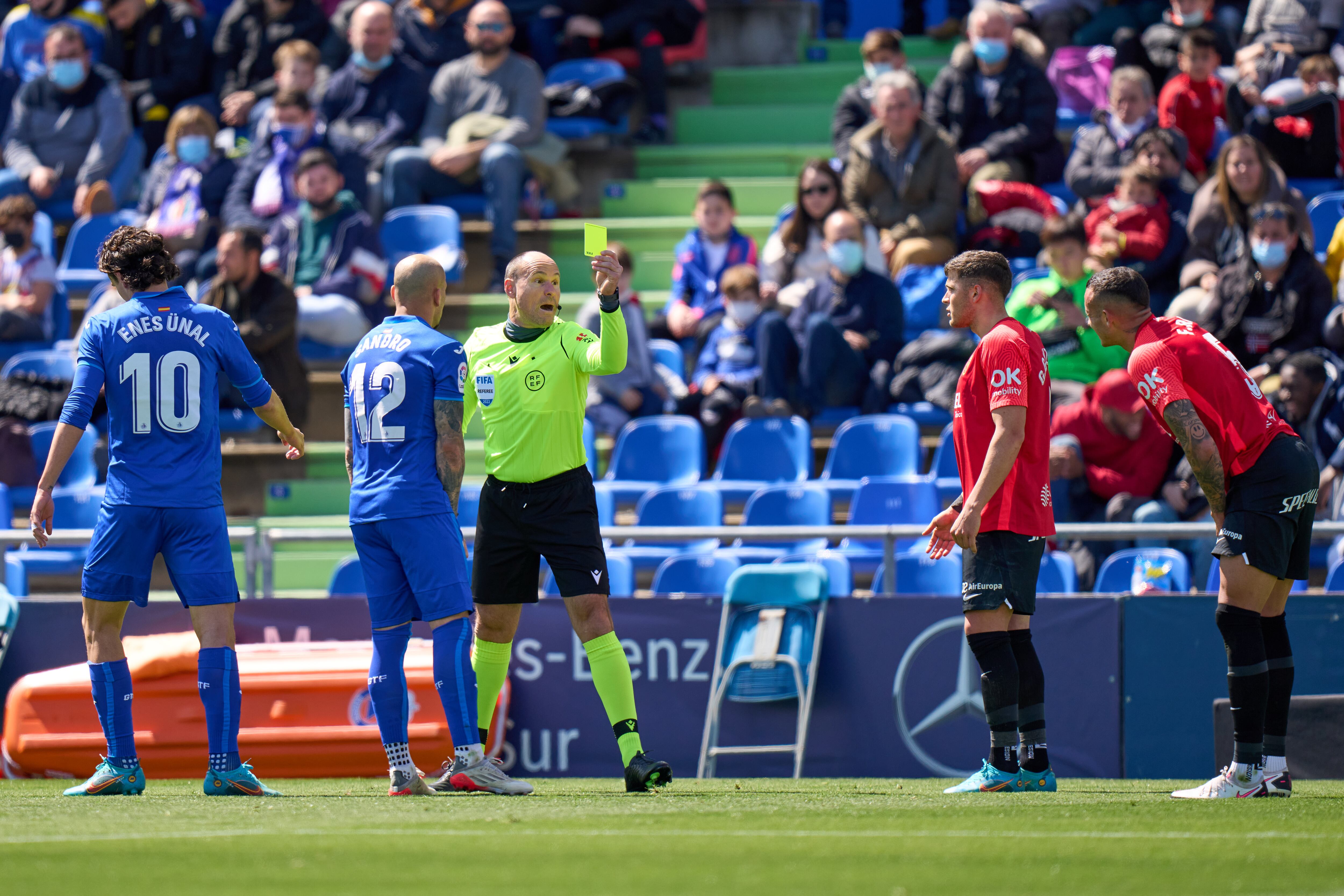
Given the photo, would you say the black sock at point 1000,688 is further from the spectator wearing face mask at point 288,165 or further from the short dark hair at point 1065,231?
the spectator wearing face mask at point 288,165

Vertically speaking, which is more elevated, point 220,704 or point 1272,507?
point 1272,507

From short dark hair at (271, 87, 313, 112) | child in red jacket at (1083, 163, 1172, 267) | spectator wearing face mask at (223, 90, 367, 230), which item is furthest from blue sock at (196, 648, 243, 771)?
short dark hair at (271, 87, 313, 112)

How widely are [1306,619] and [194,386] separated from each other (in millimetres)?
5319

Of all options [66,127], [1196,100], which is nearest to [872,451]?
[1196,100]

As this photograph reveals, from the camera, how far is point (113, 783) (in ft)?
21.1

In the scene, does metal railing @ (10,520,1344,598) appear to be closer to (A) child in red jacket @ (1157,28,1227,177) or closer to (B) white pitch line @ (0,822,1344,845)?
(B) white pitch line @ (0,822,1344,845)

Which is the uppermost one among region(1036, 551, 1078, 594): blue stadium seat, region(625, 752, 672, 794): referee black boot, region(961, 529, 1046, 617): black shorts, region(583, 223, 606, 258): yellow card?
region(583, 223, 606, 258): yellow card

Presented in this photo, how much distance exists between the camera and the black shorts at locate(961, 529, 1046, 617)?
6.23 metres

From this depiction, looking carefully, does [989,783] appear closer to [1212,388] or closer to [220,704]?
[1212,388]

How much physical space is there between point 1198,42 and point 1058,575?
16.7ft

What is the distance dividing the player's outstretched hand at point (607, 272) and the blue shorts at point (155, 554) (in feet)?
5.61

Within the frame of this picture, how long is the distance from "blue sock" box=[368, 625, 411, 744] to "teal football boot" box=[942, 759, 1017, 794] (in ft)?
6.77

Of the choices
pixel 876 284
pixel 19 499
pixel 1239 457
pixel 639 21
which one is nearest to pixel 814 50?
pixel 639 21

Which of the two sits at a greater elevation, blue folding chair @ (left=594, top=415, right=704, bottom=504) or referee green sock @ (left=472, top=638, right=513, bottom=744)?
blue folding chair @ (left=594, top=415, right=704, bottom=504)
